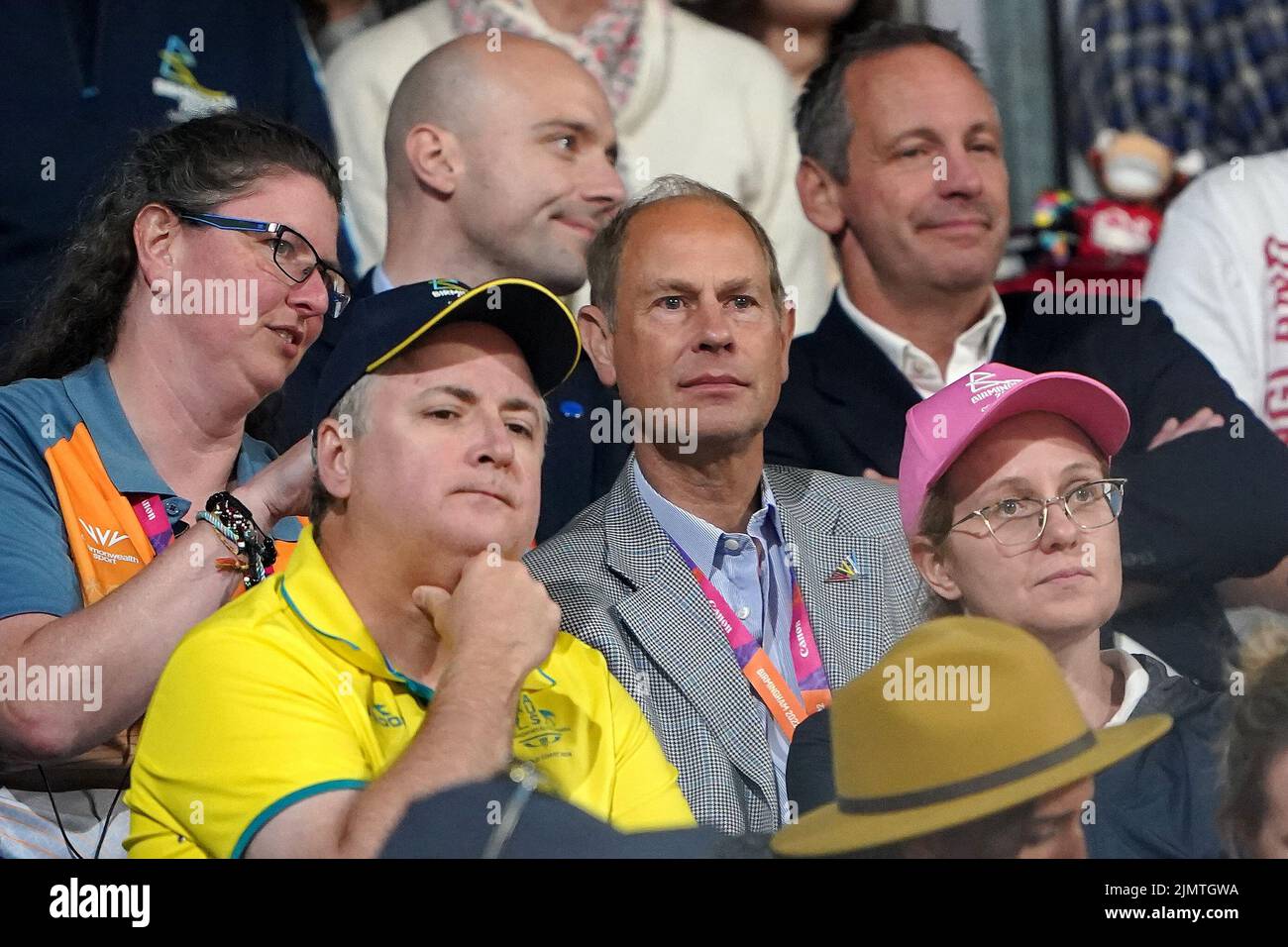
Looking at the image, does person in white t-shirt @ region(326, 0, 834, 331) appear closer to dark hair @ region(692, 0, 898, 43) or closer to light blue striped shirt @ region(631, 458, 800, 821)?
dark hair @ region(692, 0, 898, 43)

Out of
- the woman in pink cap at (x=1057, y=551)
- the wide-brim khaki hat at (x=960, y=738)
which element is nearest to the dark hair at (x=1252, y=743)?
the woman in pink cap at (x=1057, y=551)

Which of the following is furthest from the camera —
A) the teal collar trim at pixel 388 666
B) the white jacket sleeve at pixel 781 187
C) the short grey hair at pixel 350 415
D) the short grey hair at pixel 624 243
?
the white jacket sleeve at pixel 781 187

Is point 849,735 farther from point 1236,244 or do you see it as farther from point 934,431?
point 1236,244

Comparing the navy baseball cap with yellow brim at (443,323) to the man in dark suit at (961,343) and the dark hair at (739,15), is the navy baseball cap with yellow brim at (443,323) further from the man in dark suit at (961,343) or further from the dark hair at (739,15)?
the dark hair at (739,15)

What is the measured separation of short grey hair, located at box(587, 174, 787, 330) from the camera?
10.9ft

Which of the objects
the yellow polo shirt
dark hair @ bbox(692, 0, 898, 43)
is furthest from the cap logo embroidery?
dark hair @ bbox(692, 0, 898, 43)

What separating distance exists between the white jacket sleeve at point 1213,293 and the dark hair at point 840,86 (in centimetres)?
56

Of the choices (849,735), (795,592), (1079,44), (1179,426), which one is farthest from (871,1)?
(849,735)

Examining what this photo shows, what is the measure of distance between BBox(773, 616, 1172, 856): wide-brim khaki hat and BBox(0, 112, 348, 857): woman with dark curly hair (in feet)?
3.29

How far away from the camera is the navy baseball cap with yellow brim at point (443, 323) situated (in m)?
2.78

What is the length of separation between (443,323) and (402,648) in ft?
1.61

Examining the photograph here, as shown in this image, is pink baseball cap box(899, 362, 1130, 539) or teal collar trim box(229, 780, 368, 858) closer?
teal collar trim box(229, 780, 368, 858)

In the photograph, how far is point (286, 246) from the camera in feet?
10.5
